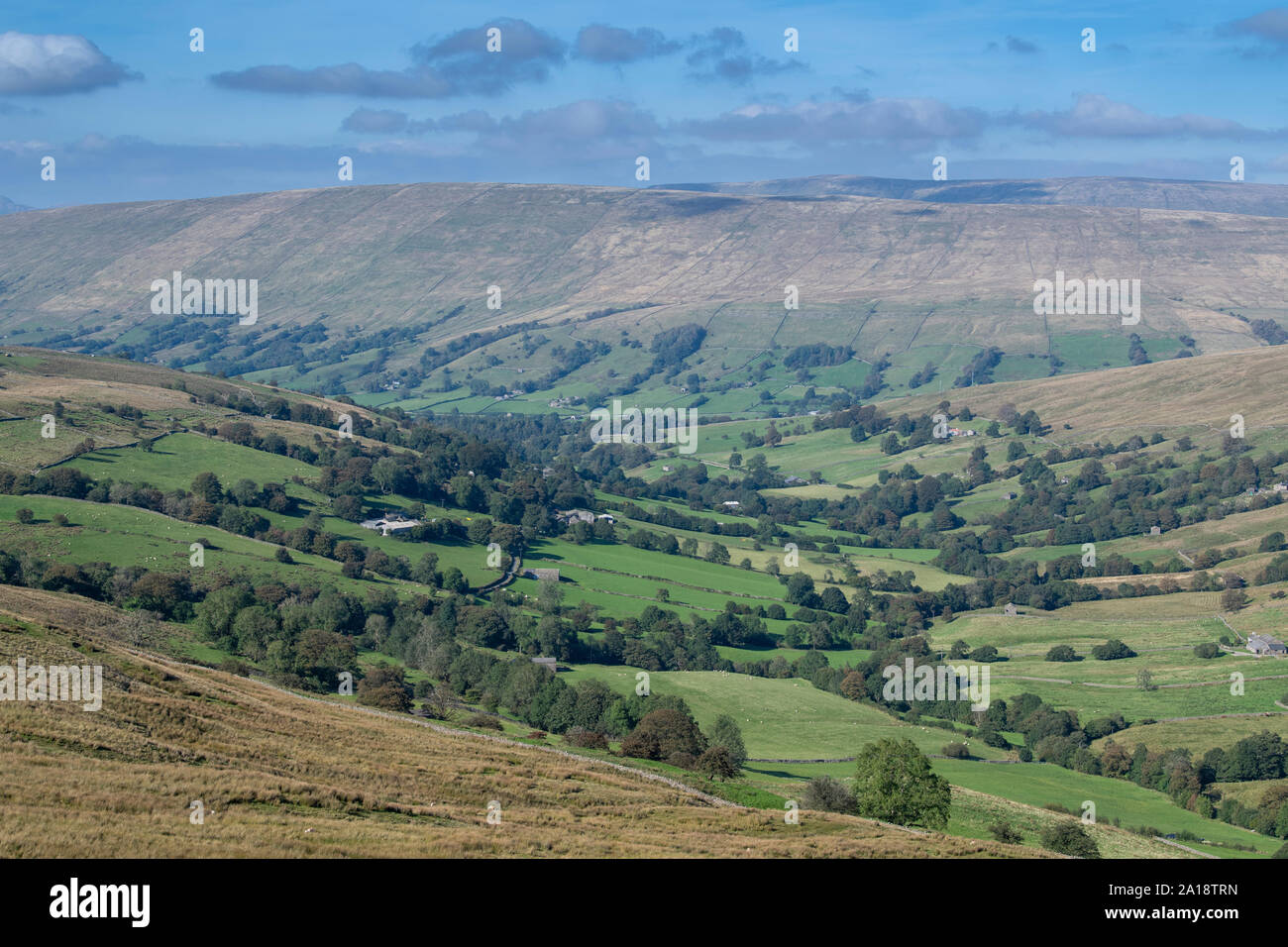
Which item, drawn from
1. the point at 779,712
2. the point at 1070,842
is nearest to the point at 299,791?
the point at 1070,842

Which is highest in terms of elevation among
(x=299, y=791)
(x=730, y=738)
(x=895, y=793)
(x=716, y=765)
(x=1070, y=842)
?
(x=299, y=791)

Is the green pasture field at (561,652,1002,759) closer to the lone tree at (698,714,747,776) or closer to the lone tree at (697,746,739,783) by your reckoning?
the lone tree at (698,714,747,776)

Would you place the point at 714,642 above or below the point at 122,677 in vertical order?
below

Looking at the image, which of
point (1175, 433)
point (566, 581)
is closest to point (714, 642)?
point (566, 581)

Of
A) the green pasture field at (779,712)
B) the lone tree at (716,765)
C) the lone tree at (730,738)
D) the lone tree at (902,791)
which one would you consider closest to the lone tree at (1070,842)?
the lone tree at (902,791)

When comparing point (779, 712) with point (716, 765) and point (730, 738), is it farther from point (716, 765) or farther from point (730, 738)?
point (716, 765)
